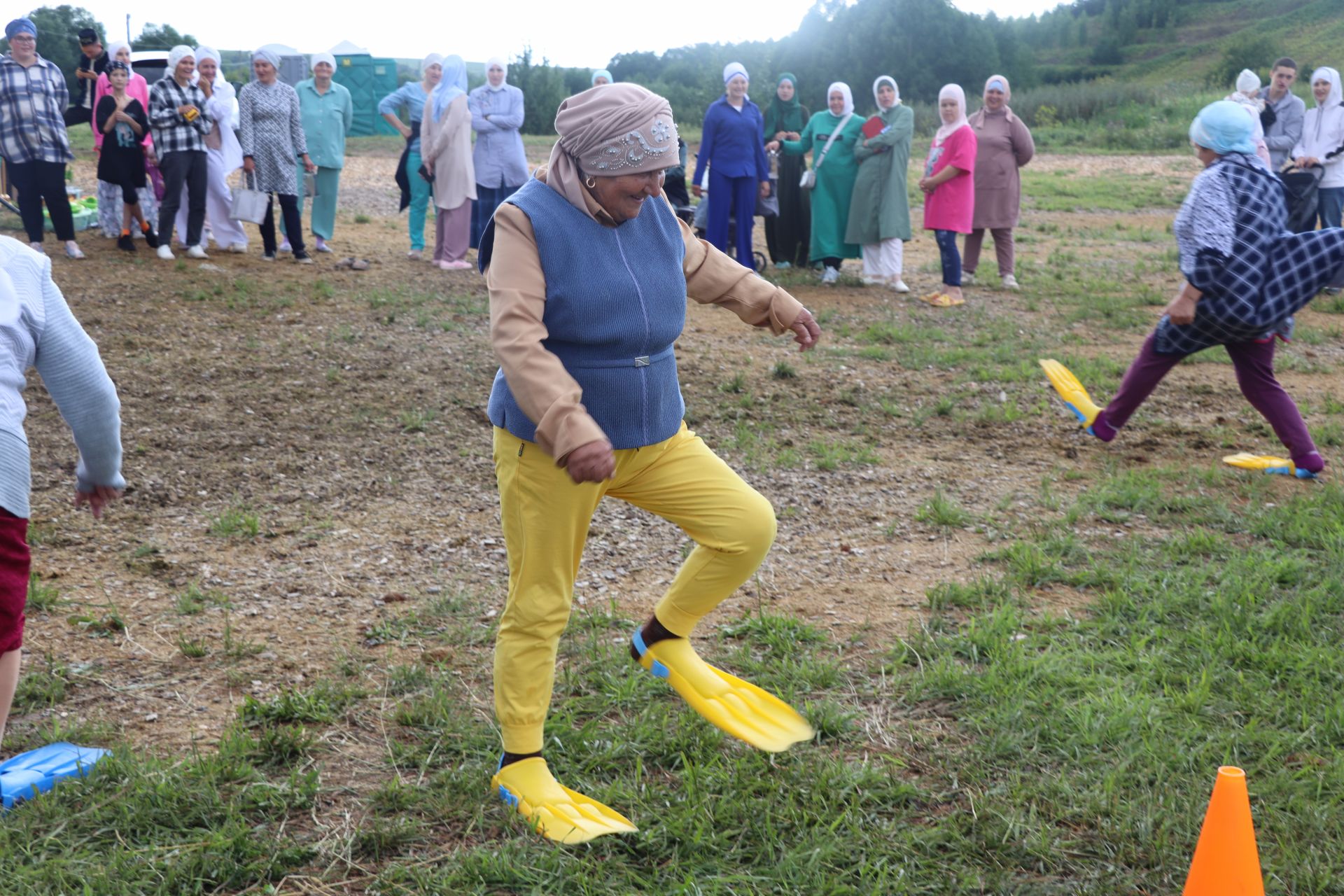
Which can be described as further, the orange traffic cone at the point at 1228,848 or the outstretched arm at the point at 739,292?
the outstretched arm at the point at 739,292

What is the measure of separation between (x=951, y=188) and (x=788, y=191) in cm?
205

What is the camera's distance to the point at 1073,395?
23.1 ft

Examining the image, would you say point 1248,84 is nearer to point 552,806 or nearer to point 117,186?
point 117,186

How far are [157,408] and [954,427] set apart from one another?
479 cm

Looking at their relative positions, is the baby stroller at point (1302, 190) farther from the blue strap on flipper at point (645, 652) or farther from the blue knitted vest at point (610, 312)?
the blue knitted vest at point (610, 312)

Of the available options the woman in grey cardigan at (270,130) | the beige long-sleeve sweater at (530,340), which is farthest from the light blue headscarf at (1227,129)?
the woman in grey cardigan at (270,130)

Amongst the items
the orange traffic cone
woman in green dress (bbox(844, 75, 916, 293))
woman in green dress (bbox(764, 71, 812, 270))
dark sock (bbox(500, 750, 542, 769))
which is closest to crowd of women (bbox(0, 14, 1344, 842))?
dark sock (bbox(500, 750, 542, 769))

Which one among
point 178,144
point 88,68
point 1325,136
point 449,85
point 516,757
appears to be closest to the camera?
point 516,757

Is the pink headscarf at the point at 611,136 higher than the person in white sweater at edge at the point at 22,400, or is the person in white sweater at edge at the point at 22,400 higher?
the pink headscarf at the point at 611,136

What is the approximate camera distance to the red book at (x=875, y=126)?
11.2 m

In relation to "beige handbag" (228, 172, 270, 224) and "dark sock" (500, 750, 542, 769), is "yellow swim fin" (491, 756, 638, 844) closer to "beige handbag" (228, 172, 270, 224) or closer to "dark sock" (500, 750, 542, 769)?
Result: "dark sock" (500, 750, 542, 769)

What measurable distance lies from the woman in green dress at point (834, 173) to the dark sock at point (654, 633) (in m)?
8.61

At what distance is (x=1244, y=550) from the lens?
16.6 feet

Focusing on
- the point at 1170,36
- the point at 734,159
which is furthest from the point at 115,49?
the point at 1170,36
